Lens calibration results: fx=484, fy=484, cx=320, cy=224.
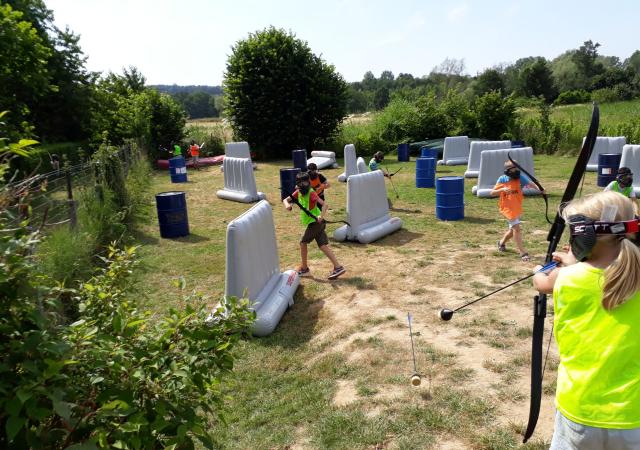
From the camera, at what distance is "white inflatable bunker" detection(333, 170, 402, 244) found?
9.87m

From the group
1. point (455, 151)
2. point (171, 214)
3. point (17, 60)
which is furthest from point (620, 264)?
point (455, 151)

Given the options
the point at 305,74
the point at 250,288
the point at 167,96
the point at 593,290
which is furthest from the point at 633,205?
the point at 167,96

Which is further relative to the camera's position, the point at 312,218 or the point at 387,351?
the point at 312,218

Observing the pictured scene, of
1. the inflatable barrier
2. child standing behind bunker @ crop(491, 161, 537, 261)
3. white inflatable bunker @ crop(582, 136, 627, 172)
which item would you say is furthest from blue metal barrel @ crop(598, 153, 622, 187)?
the inflatable barrier

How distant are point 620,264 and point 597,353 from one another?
1.35 ft

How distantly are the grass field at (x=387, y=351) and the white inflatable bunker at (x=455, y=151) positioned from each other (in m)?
12.6

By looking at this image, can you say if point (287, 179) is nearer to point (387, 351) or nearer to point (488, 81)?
point (387, 351)

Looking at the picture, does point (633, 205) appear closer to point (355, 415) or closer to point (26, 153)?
point (26, 153)

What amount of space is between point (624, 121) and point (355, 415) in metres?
24.3

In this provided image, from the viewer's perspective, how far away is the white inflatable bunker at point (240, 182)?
15445 mm

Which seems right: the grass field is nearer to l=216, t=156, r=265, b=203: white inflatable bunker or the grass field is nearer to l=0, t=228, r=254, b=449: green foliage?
l=0, t=228, r=254, b=449: green foliage

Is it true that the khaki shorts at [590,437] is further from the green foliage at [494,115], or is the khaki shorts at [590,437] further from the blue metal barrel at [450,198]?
the green foliage at [494,115]

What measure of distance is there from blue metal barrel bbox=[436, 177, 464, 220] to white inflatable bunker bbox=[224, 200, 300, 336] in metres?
5.35

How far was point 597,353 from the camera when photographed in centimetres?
215
